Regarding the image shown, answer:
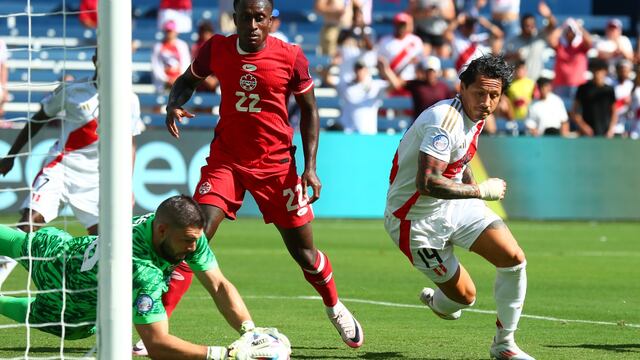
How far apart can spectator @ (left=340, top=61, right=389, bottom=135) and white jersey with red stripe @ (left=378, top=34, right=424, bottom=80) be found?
39.2 inches

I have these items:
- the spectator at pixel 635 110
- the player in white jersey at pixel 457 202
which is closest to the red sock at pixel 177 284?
the player in white jersey at pixel 457 202

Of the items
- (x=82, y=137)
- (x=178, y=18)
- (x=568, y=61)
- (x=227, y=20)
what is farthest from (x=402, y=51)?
(x=82, y=137)

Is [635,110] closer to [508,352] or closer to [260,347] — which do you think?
[508,352]

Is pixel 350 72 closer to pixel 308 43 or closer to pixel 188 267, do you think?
pixel 308 43

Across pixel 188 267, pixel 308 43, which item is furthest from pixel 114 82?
pixel 308 43

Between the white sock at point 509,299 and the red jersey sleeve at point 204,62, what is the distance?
265cm

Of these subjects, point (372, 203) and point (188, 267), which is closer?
point (188, 267)

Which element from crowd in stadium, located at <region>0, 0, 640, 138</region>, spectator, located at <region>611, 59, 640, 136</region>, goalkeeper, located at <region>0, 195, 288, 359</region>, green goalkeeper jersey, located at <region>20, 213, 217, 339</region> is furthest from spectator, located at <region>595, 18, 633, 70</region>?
green goalkeeper jersey, located at <region>20, 213, 217, 339</region>

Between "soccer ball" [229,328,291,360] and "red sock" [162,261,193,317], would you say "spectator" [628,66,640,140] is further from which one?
"soccer ball" [229,328,291,360]

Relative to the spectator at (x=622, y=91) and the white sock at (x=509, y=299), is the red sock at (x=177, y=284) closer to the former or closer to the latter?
the white sock at (x=509, y=299)

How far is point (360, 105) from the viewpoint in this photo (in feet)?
72.1

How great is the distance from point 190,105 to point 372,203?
13.9ft

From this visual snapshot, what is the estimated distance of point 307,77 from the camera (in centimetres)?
899

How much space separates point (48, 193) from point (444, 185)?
4514 mm
